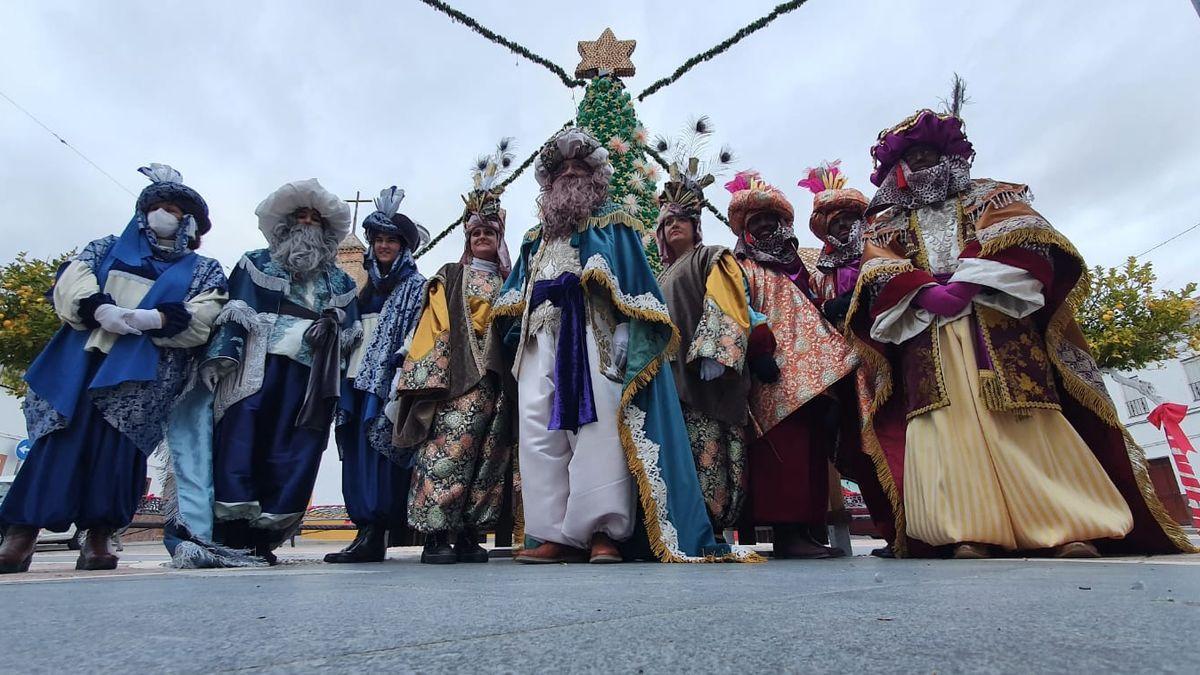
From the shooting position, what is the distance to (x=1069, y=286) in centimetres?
283

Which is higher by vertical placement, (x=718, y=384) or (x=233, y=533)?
(x=718, y=384)

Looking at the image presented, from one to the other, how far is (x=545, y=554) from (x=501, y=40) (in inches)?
318

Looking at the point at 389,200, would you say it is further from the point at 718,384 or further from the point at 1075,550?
the point at 1075,550

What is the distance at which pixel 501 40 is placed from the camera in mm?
9008

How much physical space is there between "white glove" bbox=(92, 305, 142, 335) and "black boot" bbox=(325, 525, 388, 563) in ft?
4.76

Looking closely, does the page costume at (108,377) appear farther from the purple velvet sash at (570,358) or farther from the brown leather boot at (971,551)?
the brown leather boot at (971,551)

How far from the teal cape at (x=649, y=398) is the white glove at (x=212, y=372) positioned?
54.5 inches

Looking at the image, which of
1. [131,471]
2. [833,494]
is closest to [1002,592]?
[833,494]

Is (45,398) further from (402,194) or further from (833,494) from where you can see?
(833,494)

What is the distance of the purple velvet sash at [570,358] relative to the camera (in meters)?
2.77

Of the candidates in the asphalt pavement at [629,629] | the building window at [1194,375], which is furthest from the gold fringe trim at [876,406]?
the building window at [1194,375]

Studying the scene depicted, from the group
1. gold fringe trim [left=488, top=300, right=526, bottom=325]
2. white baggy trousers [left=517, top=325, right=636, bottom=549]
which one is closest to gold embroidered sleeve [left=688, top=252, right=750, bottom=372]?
white baggy trousers [left=517, top=325, right=636, bottom=549]

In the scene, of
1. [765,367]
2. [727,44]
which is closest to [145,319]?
[765,367]

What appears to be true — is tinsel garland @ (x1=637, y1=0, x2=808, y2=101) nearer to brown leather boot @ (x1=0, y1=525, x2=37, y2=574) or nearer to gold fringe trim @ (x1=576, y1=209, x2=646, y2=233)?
gold fringe trim @ (x1=576, y1=209, x2=646, y2=233)
